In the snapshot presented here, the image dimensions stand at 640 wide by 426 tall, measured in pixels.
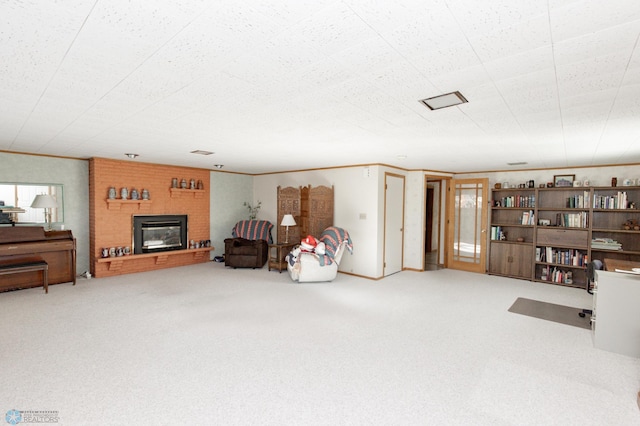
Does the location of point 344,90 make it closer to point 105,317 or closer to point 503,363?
point 503,363

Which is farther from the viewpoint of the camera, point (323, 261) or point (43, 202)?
point (323, 261)

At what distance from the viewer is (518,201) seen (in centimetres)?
638

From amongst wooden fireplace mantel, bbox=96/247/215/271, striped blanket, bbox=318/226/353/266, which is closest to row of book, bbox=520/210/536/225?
striped blanket, bbox=318/226/353/266

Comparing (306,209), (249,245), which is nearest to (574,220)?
(306,209)

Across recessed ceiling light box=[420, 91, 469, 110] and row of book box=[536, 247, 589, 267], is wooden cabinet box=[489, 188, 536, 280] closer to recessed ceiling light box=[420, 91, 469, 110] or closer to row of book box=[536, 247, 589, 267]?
row of book box=[536, 247, 589, 267]

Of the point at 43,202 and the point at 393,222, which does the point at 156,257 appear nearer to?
the point at 43,202

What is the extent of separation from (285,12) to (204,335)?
10.4 feet

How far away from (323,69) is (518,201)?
6084 mm

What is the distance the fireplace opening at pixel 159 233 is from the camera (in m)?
6.31

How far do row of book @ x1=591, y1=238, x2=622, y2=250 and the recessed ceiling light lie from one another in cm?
508

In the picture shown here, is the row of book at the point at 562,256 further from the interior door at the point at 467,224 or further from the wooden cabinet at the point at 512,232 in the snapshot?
the interior door at the point at 467,224

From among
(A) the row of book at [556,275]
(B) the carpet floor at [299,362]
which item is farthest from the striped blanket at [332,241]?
(A) the row of book at [556,275]

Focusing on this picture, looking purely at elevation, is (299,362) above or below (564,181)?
below

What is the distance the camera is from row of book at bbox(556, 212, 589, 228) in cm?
571
